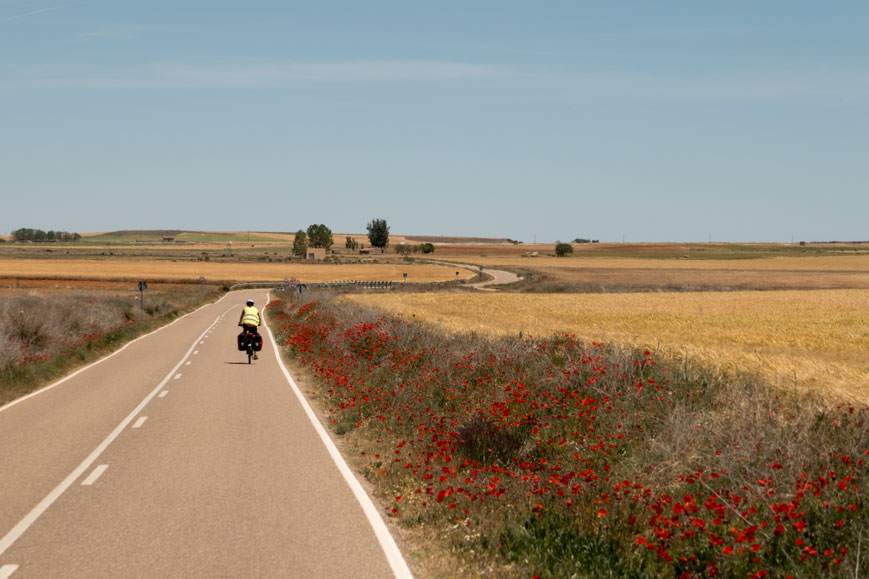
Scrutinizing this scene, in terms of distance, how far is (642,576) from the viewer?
18.1ft

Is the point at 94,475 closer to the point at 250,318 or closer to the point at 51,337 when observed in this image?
the point at 250,318

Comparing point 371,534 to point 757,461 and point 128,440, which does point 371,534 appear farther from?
point 128,440

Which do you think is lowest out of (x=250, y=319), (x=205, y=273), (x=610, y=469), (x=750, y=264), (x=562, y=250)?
(x=205, y=273)

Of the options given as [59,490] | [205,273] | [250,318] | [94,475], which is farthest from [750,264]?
[59,490]

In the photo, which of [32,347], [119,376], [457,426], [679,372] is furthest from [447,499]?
[32,347]

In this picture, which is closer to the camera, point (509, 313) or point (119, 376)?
point (119, 376)

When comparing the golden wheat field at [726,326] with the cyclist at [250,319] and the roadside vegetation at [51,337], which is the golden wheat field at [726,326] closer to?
the cyclist at [250,319]

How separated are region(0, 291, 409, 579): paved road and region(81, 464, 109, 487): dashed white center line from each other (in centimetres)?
2

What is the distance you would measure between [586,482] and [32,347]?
2040 centimetres

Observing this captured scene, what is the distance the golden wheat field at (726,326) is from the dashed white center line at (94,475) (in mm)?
9890

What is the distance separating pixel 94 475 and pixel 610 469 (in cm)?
631

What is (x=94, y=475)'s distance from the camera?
364 inches

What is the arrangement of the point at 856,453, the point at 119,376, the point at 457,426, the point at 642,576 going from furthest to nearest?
1. the point at 119,376
2. the point at 457,426
3. the point at 856,453
4. the point at 642,576

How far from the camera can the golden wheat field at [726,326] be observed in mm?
13289
